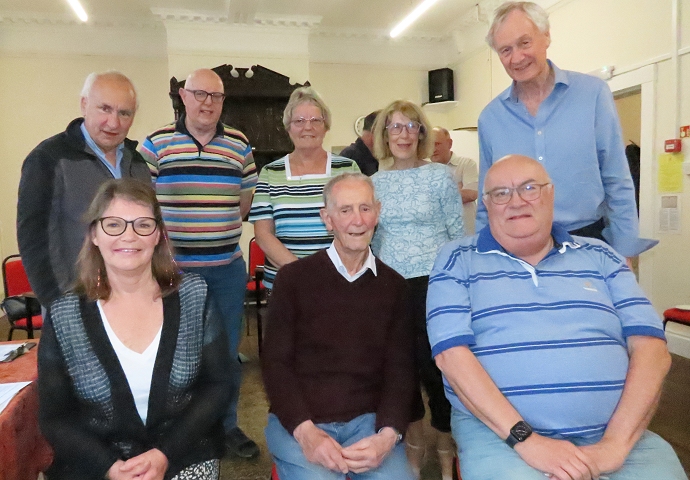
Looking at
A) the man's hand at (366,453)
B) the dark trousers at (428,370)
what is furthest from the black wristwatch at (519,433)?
the dark trousers at (428,370)

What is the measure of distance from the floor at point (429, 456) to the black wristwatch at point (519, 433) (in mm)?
1051

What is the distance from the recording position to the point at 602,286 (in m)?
1.45

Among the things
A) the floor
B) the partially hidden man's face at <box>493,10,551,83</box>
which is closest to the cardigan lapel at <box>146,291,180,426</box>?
the floor

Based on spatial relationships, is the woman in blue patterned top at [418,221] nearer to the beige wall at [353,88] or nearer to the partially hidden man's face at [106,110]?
the partially hidden man's face at [106,110]

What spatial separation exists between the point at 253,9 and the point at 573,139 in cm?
461

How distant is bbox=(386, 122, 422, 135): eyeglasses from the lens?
2053 mm

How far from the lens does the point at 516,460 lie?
1240 mm

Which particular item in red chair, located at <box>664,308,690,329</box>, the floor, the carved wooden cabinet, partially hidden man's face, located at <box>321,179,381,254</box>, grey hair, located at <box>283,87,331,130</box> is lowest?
the floor

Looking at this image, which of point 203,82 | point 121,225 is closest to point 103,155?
point 203,82

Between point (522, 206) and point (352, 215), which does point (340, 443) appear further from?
point (522, 206)

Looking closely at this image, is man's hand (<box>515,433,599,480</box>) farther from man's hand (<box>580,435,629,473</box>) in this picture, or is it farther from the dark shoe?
the dark shoe

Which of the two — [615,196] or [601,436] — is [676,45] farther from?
[601,436]

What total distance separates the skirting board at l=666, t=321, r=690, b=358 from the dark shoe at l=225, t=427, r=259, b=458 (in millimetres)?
3205

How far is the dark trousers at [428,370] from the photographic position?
1.87 m
